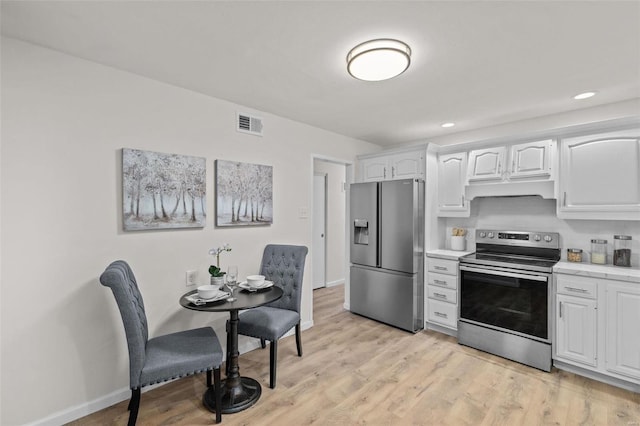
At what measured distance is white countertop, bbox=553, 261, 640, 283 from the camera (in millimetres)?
2363

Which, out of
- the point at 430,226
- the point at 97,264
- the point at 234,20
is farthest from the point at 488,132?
the point at 97,264

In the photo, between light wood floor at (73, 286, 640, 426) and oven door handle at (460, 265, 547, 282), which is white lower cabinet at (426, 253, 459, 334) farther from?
light wood floor at (73, 286, 640, 426)

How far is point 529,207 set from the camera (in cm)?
330

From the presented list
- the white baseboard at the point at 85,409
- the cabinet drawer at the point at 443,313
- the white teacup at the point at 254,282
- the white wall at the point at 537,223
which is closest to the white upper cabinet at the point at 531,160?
the white wall at the point at 537,223

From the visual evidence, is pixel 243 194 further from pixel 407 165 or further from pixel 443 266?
pixel 443 266

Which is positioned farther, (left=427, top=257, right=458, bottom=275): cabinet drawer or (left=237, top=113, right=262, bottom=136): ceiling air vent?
(left=427, top=257, right=458, bottom=275): cabinet drawer

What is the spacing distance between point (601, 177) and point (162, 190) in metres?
3.77

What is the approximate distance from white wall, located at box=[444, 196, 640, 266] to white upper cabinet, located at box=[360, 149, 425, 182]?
81 centimetres

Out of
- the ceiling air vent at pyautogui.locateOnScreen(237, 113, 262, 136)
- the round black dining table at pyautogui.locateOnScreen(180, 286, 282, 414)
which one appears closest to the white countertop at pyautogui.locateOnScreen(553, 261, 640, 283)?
the round black dining table at pyautogui.locateOnScreen(180, 286, 282, 414)

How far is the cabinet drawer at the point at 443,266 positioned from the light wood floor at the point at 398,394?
0.79 m

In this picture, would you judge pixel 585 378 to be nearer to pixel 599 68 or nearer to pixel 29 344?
pixel 599 68

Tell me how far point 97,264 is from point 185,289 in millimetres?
679

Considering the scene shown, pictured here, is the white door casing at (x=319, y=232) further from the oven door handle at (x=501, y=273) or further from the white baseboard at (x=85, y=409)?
the white baseboard at (x=85, y=409)

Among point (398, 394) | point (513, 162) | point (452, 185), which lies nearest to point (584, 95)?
point (513, 162)
